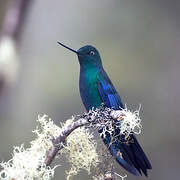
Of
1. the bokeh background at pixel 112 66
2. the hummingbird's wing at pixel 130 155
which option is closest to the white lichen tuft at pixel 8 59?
the hummingbird's wing at pixel 130 155

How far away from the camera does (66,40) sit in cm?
547

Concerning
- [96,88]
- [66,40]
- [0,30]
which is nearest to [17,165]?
[96,88]

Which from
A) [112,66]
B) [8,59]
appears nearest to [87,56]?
[8,59]

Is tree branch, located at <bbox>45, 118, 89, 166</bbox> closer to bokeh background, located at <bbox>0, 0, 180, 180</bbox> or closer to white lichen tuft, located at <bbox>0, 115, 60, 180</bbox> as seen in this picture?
white lichen tuft, located at <bbox>0, 115, 60, 180</bbox>

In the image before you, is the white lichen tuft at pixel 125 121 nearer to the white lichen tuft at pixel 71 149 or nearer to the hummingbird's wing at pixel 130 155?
the white lichen tuft at pixel 71 149

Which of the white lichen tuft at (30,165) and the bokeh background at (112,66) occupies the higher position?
the bokeh background at (112,66)

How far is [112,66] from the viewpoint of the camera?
5527 millimetres

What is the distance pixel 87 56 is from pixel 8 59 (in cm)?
55

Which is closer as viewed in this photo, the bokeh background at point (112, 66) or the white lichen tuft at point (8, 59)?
the white lichen tuft at point (8, 59)

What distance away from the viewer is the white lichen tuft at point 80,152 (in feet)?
6.53

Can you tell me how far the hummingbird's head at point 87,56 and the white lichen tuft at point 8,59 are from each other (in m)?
0.44

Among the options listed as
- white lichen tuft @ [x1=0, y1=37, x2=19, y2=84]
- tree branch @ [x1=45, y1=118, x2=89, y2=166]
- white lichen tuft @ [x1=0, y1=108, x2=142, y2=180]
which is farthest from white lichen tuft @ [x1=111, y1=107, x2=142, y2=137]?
white lichen tuft @ [x1=0, y1=37, x2=19, y2=84]

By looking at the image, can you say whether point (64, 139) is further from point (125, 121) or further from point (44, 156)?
point (125, 121)

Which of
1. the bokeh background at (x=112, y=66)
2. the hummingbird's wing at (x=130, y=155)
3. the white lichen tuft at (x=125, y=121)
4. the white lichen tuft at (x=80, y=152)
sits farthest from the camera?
→ the bokeh background at (x=112, y=66)
